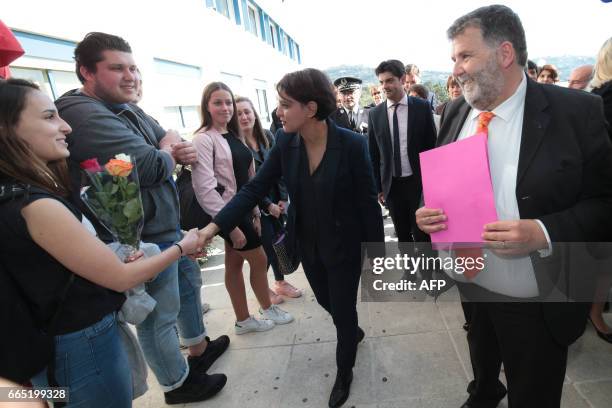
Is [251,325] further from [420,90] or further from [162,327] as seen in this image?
[420,90]

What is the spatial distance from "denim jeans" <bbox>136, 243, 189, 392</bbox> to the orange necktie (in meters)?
1.61

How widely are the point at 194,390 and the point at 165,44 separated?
8245 mm

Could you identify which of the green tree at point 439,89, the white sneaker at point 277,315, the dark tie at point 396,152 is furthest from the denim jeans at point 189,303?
the green tree at point 439,89

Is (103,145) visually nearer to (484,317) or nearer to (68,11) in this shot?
(484,317)

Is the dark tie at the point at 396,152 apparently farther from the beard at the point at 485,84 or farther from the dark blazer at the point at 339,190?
the beard at the point at 485,84

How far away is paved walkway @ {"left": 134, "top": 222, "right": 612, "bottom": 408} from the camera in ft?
7.09

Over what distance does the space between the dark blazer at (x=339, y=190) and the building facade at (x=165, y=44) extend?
4334 mm

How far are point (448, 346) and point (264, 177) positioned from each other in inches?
74.1

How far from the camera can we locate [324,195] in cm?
205

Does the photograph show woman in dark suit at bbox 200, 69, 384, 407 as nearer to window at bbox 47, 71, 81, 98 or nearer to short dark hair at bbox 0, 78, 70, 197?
short dark hair at bbox 0, 78, 70, 197

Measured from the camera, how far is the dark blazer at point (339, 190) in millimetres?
2061

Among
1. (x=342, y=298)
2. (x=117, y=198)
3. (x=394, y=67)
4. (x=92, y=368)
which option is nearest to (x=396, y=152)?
(x=394, y=67)

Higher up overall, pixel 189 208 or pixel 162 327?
pixel 189 208

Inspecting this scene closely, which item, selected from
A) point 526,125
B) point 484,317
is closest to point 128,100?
point 526,125
